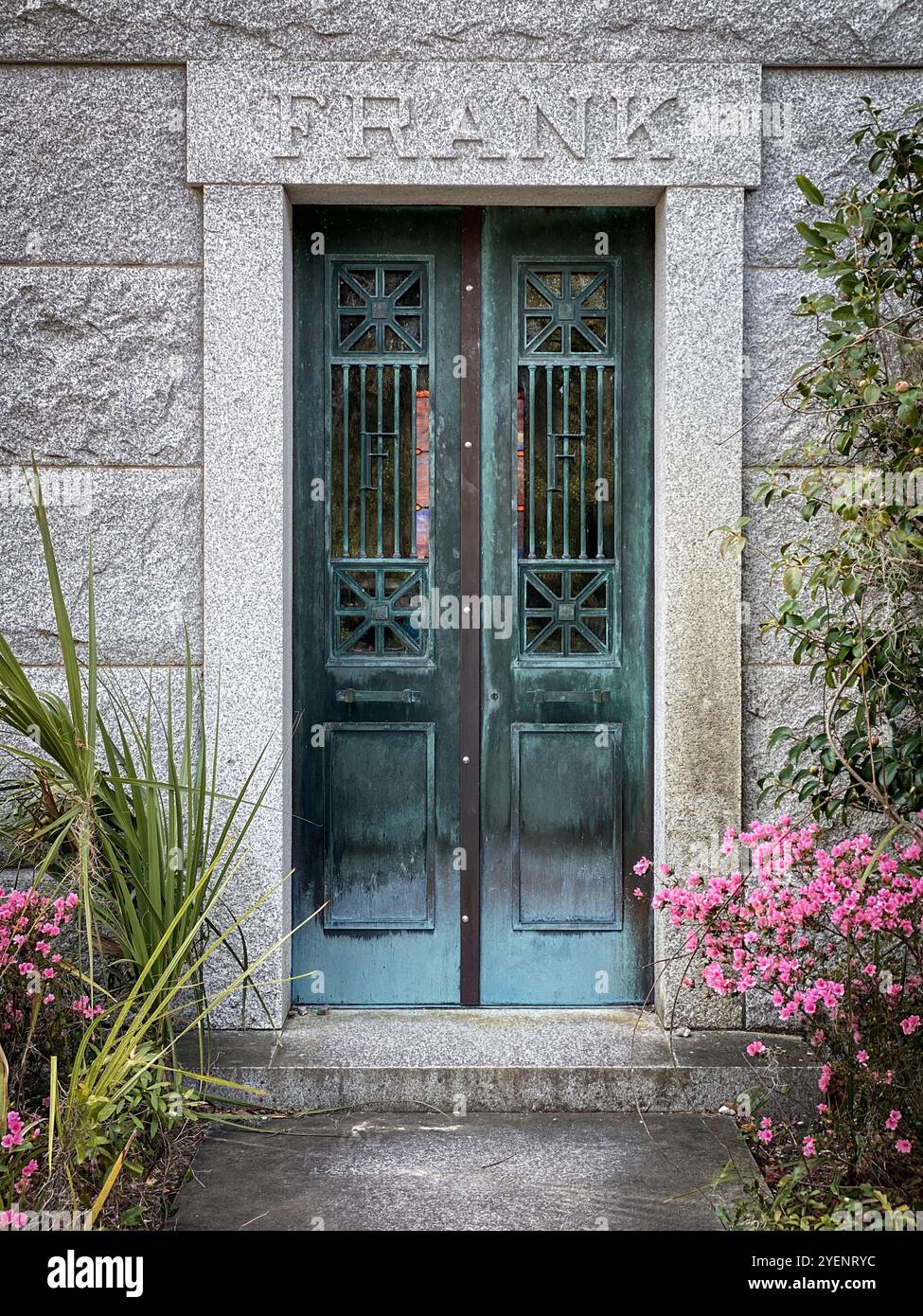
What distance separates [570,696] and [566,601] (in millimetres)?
352

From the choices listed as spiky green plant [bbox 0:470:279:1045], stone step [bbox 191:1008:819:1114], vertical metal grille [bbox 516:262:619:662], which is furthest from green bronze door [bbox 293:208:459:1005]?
spiky green plant [bbox 0:470:279:1045]

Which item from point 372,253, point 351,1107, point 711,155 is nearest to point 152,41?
point 372,253

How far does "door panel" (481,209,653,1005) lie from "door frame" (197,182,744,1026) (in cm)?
21

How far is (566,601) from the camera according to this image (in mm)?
4371

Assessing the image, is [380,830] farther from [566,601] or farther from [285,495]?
[285,495]

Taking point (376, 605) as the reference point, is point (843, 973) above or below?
below

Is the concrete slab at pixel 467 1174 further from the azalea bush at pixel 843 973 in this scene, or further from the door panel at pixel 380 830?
the door panel at pixel 380 830

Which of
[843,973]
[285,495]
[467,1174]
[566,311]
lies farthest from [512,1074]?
[566,311]

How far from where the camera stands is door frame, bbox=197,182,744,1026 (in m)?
4.09

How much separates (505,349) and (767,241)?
992 mm

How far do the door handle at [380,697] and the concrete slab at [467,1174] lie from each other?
1.43 metres

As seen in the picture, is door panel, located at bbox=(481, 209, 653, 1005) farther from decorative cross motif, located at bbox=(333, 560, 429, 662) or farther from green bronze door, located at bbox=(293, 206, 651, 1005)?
decorative cross motif, located at bbox=(333, 560, 429, 662)

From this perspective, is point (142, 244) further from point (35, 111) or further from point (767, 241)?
point (767, 241)

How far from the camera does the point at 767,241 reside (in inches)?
163
